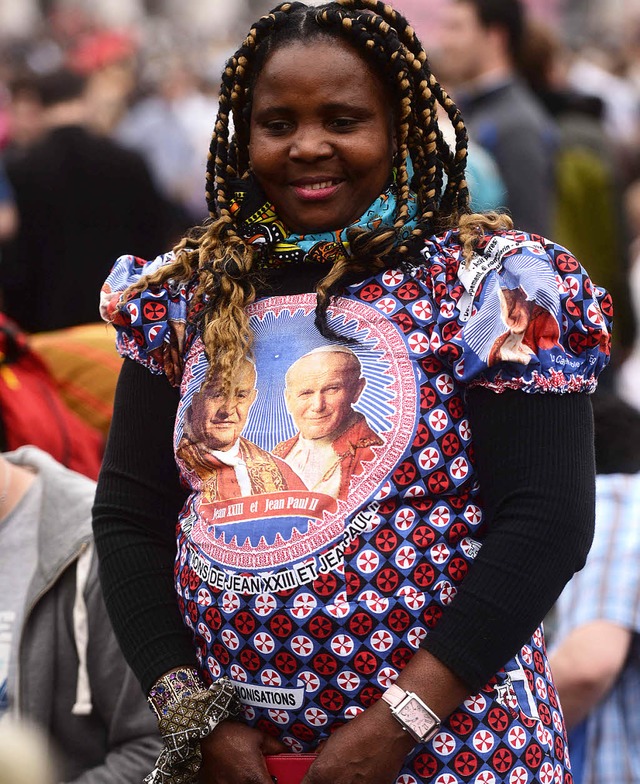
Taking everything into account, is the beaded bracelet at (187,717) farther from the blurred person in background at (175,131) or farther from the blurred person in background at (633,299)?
the blurred person in background at (175,131)

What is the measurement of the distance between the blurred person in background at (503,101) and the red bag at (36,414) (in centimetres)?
271

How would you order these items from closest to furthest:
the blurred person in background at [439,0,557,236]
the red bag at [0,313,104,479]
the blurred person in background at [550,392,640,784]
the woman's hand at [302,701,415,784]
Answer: the woman's hand at [302,701,415,784]
the blurred person in background at [550,392,640,784]
the red bag at [0,313,104,479]
the blurred person in background at [439,0,557,236]

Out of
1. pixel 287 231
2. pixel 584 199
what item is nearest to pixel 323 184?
pixel 287 231

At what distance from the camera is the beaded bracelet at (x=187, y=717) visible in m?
2.34

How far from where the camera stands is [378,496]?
7.48ft

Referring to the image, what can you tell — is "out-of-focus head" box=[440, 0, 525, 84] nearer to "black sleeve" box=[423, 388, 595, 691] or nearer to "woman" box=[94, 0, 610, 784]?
"woman" box=[94, 0, 610, 784]

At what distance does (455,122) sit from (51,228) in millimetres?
4101

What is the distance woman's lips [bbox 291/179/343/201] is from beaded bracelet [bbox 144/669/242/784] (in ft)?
2.72

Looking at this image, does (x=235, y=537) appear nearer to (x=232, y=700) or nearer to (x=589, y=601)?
(x=232, y=700)

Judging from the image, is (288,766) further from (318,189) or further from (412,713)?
(318,189)

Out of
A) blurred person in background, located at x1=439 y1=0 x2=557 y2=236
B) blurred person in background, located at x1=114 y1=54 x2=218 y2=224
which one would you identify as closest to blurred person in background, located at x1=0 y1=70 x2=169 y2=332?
blurred person in background, located at x1=439 y1=0 x2=557 y2=236

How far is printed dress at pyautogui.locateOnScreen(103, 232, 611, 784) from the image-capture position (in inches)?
89.6

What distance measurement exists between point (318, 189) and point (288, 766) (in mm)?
969

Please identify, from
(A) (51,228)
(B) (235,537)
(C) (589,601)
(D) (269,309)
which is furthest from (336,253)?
(A) (51,228)
